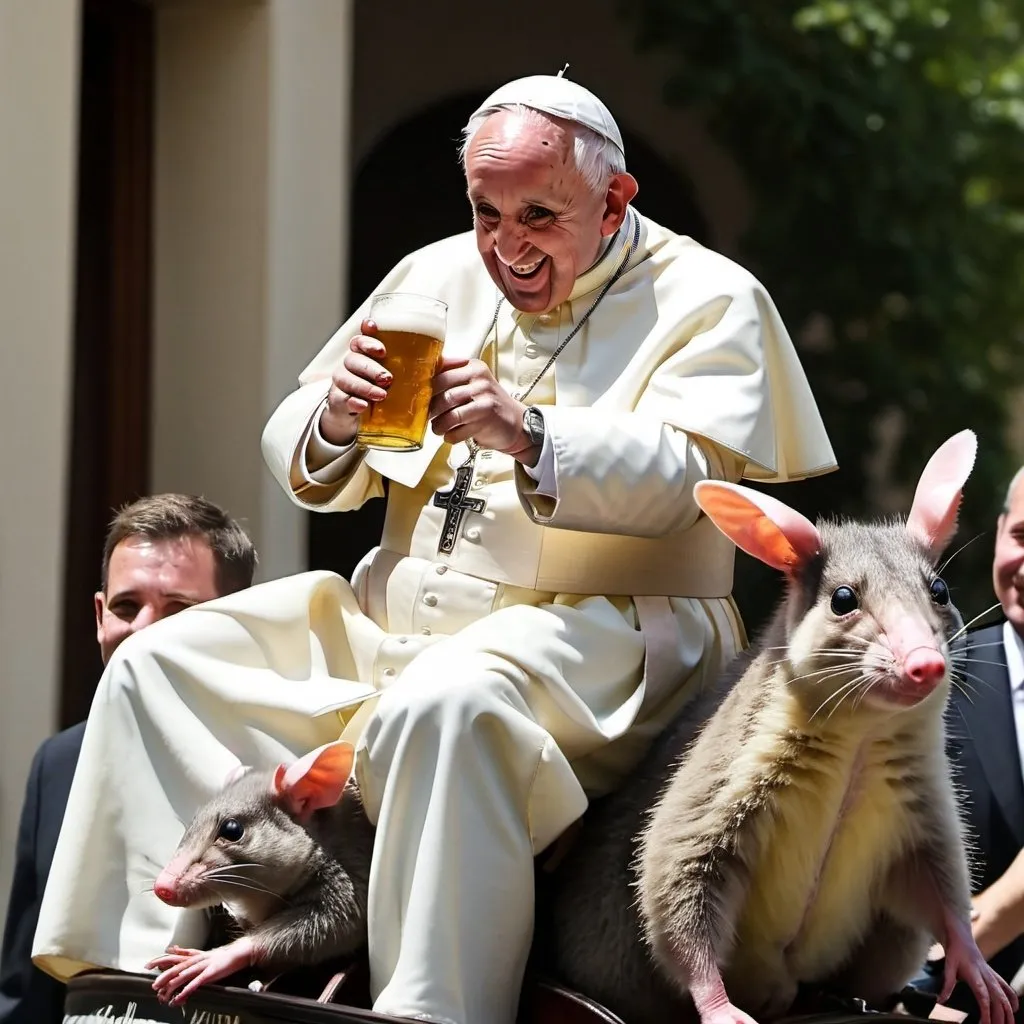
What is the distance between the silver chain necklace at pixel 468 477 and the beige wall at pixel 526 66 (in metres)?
5.53

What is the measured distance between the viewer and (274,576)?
273 inches

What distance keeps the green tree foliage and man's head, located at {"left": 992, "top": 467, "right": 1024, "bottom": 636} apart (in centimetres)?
422

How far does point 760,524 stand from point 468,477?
0.79 meters

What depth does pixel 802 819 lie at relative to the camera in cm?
331

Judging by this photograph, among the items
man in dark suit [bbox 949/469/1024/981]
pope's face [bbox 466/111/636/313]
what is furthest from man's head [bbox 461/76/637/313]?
man in dark suit [bbox 949/469/1024/981]

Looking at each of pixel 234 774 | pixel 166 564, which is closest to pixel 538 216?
pixel 234 774

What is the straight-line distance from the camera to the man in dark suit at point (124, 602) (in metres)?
4.68

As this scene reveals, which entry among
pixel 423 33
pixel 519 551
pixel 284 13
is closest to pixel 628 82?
pixel 423 33

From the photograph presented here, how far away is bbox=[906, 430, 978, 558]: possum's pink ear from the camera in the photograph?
3.39 meters

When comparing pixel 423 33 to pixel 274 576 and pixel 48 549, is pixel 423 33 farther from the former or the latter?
pixel 48 549

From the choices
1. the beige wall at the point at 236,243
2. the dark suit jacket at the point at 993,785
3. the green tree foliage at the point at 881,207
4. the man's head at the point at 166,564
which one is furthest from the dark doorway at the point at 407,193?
the dark suit jacket at the point at 993,785

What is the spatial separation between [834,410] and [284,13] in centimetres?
385

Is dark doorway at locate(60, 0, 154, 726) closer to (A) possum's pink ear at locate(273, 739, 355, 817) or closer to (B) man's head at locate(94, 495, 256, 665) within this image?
(B) man's head at locate(94, 495, 256, 665)

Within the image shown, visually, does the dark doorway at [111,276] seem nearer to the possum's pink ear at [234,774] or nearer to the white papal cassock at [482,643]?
the white papal cassock at [482,643]
